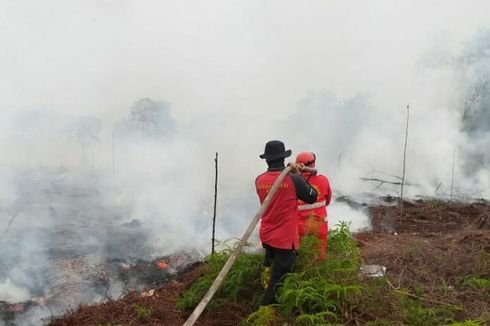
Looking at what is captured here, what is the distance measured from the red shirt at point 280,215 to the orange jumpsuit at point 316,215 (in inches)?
23.3

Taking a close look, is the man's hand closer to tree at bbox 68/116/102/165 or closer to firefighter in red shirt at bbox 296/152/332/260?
firefighter in red shirt at bbox 296/152/332/260

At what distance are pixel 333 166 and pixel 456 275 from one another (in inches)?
497

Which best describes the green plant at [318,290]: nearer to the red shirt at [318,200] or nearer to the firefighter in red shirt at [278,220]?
the firefighter in red shirt at [278,220]

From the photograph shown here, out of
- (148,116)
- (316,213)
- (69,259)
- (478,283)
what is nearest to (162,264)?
(69,259)

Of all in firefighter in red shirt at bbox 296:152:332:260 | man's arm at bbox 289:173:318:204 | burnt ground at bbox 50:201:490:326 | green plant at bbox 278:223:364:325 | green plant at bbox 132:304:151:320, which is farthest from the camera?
firefighter in red shirt at bbox 296:152:332:260

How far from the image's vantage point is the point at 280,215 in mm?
3766

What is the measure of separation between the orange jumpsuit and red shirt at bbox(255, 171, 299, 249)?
0.59 meters

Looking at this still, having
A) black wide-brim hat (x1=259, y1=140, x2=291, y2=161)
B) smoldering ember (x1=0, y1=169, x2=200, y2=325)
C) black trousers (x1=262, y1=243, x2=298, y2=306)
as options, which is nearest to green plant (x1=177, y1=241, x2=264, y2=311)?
black trousers (x1=262, y1=243, x2=298, y2=306)

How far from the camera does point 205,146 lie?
1680cm

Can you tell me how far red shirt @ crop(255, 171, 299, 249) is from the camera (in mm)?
3709

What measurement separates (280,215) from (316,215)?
0.92 meters

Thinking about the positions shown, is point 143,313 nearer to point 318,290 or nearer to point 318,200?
point 318,290

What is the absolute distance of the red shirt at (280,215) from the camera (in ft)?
12.2

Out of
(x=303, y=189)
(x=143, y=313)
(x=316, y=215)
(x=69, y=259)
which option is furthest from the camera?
(x=69, y=259)
